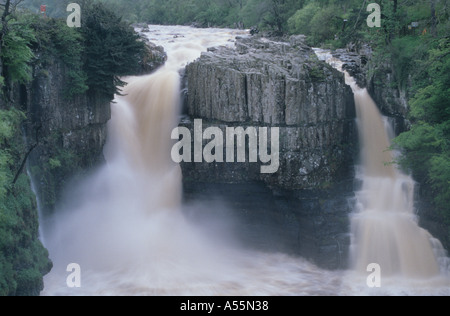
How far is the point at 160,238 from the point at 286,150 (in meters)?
7.21

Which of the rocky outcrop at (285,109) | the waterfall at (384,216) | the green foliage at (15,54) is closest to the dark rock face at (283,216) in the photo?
the rocky outcrop at (285,109)

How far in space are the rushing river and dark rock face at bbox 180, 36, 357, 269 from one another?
0.88m

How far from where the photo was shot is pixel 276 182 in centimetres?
2523

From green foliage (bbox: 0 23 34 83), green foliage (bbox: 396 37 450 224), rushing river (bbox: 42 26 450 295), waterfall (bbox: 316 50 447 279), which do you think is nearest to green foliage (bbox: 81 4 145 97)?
rushing river (bbox: 42 26 450 295)

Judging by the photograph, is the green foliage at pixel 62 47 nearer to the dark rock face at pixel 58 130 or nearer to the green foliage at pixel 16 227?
the dark rock face at pixel 58 130

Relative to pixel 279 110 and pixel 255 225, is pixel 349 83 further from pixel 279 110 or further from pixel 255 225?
pixel 255 225

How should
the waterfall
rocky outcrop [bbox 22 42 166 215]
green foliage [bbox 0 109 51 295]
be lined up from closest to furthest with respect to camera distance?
green foliage [bbox 0 109 51 295], rocky outcrop [bbox 22 42 166 215], the waterfall

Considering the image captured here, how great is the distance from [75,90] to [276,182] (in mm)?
9984

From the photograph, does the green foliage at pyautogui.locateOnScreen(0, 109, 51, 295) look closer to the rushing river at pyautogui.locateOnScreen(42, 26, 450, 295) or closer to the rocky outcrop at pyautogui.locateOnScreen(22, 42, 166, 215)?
the rocky outcrop at pyautogui.locateOnScreen(22, 42, 166, 215)

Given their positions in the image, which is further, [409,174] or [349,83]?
[349,83]

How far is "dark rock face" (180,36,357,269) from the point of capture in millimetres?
24703

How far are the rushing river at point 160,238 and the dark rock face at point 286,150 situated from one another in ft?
2.87

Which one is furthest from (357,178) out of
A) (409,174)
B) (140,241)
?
(140,241)

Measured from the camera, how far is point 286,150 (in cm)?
2483
